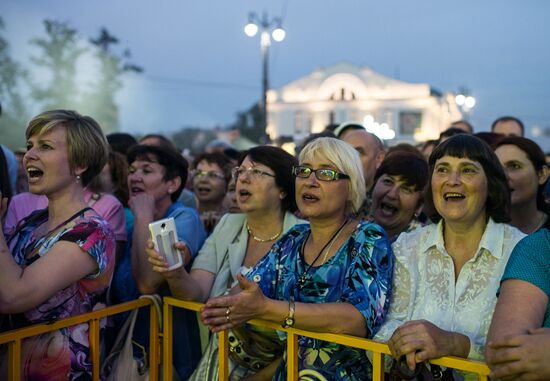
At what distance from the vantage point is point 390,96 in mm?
47594

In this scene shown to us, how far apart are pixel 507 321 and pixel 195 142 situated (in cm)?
4262

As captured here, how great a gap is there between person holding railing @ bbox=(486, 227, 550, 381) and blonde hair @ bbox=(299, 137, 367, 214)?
0.98 meters

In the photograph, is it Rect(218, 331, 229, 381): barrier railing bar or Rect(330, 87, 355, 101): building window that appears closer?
Rect(218, 331, 229, 381): barrier railing bar

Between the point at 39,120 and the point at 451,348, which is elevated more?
the point at 39,120

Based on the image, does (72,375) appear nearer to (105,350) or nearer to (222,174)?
(105,350)

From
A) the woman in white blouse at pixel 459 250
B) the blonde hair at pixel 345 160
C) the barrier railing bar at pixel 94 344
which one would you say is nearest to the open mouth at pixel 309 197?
the blonde hair at pixel 345 160

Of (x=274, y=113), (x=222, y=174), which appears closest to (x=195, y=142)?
(x=274, y=113)

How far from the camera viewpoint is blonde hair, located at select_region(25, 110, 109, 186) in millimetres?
2904

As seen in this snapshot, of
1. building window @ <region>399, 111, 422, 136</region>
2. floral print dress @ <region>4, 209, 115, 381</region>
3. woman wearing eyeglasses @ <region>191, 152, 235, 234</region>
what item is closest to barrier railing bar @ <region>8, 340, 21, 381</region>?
floral print dress @ <region>4, 209, 115, 381</region>

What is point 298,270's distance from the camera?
2.93m

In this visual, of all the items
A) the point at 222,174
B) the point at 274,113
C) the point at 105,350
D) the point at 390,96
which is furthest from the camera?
the point at 274,113

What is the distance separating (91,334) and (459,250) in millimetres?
1991

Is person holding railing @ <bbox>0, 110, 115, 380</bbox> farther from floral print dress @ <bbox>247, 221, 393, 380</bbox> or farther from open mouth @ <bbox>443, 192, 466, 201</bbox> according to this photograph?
open mouth @ <bbox>443, 192, 466, 201</bbox>

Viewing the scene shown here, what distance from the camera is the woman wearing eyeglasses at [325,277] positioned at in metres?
2.50
